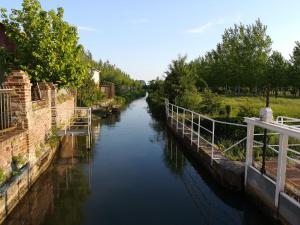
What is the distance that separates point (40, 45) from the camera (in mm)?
13516

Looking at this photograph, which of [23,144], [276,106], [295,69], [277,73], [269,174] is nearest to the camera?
[269,174]

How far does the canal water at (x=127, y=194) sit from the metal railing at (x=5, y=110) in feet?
6.14

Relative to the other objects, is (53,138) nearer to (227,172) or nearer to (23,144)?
(23,144)

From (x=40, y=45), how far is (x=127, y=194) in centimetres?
898

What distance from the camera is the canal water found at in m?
6.51

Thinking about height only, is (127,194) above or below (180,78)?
below

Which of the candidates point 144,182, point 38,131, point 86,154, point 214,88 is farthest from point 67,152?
point 214,88

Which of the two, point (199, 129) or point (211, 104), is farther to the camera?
point (211, 104)

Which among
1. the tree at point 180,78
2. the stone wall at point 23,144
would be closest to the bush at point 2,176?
the stone wall at point 23,144

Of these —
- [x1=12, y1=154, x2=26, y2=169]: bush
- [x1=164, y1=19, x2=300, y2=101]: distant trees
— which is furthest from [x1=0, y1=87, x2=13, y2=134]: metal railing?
[x1=164, y1=19, x2=300, y2=101]: distant trees

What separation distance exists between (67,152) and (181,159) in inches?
189

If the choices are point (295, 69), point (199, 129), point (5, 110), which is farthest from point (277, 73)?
point (5, 110)

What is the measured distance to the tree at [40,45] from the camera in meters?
13.8

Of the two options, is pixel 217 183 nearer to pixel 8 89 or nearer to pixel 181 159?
pixel 181 159
